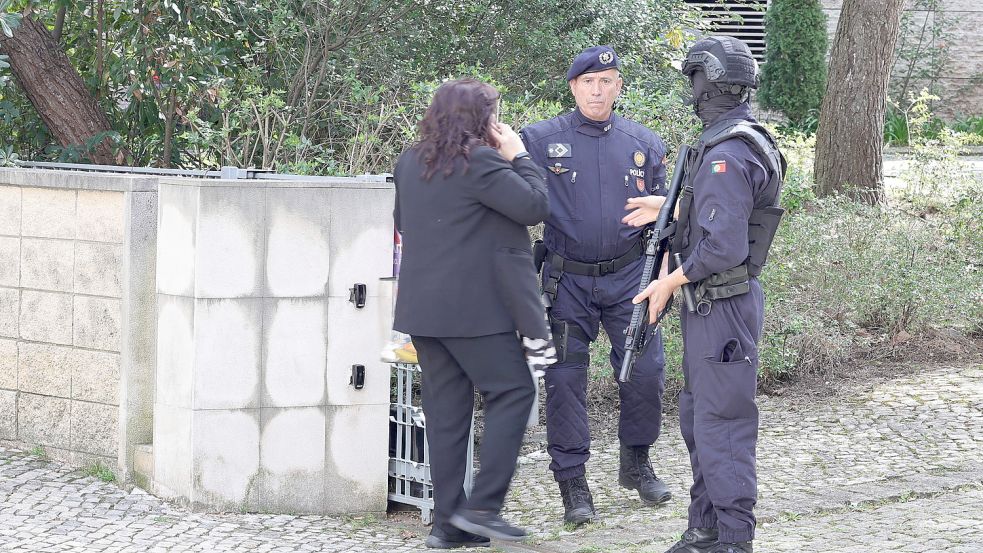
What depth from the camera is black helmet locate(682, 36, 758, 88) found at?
4.45 m

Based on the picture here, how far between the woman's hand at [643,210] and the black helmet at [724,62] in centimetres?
62

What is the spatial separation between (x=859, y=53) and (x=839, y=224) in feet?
10.1

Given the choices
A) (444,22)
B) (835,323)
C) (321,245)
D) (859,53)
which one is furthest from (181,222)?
(859,53)

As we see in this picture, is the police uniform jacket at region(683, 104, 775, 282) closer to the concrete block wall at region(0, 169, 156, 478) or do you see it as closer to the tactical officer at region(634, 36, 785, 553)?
the tactical officer at region(634, 36, 785, 553)

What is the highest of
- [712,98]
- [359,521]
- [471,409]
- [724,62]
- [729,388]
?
[724,62]

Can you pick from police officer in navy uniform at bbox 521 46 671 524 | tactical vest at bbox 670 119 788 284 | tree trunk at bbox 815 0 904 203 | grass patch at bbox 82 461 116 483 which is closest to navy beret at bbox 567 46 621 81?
police officer in navy uniform at bbox 521 46 671 524

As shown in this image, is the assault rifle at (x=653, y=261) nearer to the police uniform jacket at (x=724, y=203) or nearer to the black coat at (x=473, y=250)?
the police uniform jacket at (x=724, y=203)

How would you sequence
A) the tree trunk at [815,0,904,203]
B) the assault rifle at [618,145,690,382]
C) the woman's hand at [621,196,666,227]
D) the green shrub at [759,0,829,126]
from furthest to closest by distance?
the green shrub at [759,0,829,126], the tree trunk at [815,0,904,203], the woman's hand at [621,196,666,227], the assault rifle at [618,145,690,382]

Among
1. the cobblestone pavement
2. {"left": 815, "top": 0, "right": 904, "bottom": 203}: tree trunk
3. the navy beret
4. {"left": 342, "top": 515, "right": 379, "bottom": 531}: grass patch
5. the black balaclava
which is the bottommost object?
{"left": 342, "top": 515, "right": 379, "bottom": 531}: grass patch

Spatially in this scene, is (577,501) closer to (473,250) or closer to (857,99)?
(473,250)

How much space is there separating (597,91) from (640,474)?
172cm

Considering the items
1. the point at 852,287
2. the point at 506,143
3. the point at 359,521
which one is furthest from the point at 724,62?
the point at 852,287

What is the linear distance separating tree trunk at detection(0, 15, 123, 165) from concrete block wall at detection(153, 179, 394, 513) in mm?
2682

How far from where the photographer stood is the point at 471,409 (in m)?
4.45
